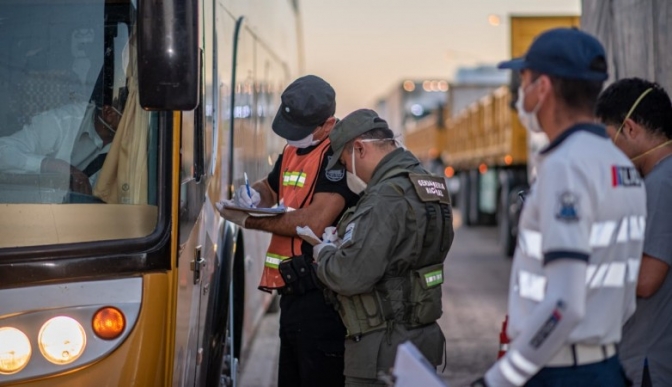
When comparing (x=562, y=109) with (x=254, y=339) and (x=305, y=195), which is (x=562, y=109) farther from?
(x=254, y=339)

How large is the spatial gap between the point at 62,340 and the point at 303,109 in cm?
160

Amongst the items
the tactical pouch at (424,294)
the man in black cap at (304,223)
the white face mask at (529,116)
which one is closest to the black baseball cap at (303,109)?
the man in black cap at (304,223)

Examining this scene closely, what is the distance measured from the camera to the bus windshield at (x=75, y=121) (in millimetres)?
4168

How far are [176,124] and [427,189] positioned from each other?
3.34 ft

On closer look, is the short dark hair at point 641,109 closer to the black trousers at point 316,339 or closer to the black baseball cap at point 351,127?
the black baseball cap at point 351,127

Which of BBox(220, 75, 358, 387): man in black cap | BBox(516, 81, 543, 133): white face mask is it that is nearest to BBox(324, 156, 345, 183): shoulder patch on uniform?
BBox(220, 75, 358, 387): man in black cap

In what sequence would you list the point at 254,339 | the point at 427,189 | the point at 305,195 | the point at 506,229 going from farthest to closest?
1. the point at 506,229
2. the point at 254,339
3. the point at 305,195
4. the point at 427,189

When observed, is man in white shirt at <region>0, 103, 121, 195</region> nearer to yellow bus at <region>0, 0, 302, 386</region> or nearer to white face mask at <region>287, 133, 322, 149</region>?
yellow bus at <region>0, 0, 302, 386</region>

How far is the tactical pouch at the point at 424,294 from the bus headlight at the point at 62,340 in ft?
4.18

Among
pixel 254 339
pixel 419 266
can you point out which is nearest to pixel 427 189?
pixel 419 266

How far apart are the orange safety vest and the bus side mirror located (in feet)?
3.89

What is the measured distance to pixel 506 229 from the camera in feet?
67.3

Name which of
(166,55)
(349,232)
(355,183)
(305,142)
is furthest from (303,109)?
(166,55)

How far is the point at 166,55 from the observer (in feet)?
12.4
